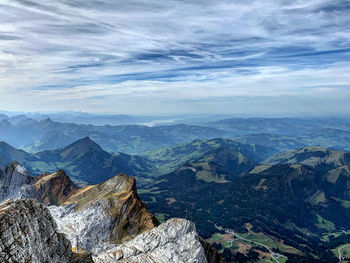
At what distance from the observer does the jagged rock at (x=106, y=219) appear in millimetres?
105675

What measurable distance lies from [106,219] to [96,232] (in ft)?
24.9

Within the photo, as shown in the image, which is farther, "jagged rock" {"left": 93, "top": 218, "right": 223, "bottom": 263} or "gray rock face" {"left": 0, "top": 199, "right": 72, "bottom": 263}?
"jagged rock" {"left": 93, "top": 218, "right": 223, "bottom": 263}

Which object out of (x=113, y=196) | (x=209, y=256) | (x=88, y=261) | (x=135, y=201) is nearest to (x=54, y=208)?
(x=113, y=196)

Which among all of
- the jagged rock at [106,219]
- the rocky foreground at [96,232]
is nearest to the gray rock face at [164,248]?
the rocky foreground at [96,232]

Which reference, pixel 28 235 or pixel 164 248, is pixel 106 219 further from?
pixel 28 235

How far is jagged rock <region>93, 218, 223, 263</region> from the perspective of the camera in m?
65.6

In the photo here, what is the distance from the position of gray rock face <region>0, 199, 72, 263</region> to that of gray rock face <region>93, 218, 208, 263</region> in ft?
74.9

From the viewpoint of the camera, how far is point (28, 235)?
36938mm

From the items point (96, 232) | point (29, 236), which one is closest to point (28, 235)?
point (29, 236)

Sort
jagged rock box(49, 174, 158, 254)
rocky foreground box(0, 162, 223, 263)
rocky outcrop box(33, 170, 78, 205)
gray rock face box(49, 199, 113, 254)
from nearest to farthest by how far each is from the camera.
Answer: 1. rocky foreground box(0, 162, 223, 263)
2. gray rock face box(49, 199, 113, 254)
3. jagged rock box(49, 174, 158, 254)
4. rocky outcrop box(33, 170, 78, 205)

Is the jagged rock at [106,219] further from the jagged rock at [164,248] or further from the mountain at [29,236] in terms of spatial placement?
the mountain at [29,236]

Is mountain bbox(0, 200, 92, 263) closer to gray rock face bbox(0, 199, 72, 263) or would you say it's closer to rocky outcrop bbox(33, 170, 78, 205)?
gray rock face bbox(0, 199, 72, 263)

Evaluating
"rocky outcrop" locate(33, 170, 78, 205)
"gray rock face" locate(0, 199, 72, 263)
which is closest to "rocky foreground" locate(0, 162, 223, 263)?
"gray rock face" locate(0, 199, 72, 263)

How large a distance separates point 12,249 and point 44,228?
6653 millimetres
